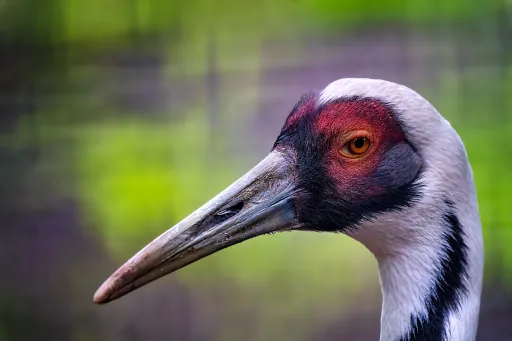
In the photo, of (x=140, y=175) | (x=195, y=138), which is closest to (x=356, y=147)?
(x=195, y=138)

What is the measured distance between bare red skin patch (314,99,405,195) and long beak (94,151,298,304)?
12cm

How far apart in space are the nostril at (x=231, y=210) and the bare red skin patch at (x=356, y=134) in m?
0.23

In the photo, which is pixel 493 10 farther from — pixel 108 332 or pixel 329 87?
pixel 108 332

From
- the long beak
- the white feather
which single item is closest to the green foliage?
the long beak

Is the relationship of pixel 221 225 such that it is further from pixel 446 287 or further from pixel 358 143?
pixel 446 287

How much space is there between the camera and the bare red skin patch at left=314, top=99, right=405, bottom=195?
1.66 metres

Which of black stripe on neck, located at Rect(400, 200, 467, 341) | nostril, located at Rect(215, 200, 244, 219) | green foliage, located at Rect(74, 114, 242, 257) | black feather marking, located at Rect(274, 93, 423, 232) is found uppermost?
black feather marking, located at Rect(274, 93, 423, 232)

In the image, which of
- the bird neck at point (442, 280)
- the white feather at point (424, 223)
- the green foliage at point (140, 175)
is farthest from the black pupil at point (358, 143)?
the green foliage at point (140, 175)

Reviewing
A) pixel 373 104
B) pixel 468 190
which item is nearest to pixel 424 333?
pixel 468 190

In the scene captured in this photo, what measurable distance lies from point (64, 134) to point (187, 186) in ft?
2.70

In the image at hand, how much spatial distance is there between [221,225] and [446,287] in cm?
54

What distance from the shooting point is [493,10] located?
153 inches

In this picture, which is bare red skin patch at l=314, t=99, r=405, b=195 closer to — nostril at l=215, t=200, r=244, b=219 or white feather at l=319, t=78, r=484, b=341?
white feather at l=319, t=78, r=484, b=341

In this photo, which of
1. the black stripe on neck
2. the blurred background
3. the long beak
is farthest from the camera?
the blurred background
